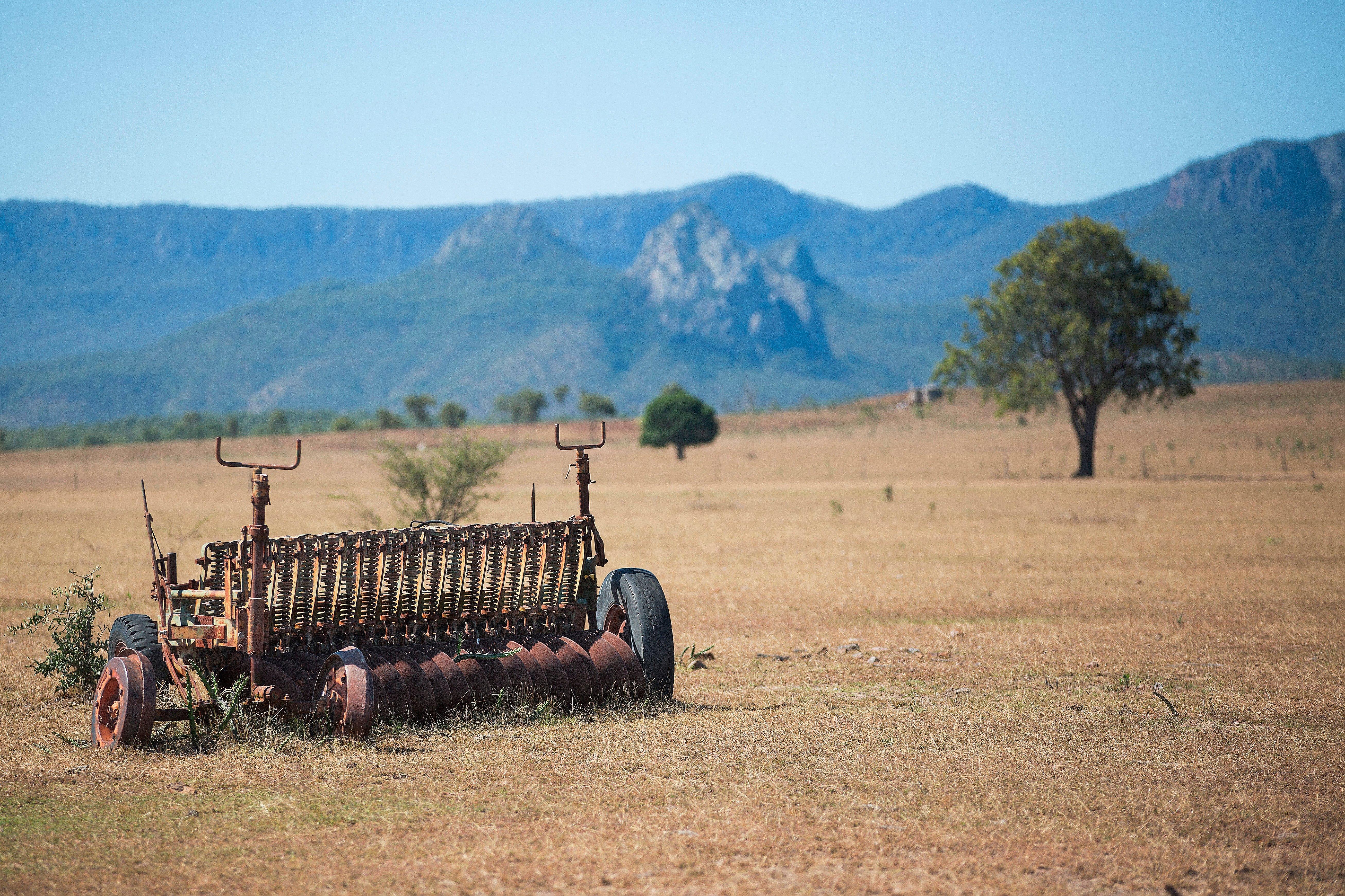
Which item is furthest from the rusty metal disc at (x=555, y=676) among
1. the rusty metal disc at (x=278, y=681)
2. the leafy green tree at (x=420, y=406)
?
the leafy green tree at (x=420, y=406)

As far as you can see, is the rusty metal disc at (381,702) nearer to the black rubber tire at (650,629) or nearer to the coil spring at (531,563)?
the coil spring at (531,563)

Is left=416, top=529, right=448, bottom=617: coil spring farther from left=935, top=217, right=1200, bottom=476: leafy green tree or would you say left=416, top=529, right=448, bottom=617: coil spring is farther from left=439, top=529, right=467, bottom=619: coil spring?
left=935, top=217, right=1200, bottom=476: leafy green tree

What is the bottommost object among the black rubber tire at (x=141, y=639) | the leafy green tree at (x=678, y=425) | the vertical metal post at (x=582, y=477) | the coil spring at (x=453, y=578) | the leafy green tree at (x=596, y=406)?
the black rubber tire at (x=141, y=639)

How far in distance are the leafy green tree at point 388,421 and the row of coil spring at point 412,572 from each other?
124367mm

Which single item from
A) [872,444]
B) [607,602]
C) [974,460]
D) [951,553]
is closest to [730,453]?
[872,444]

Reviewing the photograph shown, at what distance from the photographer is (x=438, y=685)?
9.70m

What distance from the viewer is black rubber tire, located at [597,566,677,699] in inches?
419

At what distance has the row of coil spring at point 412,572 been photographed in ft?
31.7

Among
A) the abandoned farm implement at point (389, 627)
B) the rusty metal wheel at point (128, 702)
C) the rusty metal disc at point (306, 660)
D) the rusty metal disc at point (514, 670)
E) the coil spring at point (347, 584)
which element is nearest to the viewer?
the rusty metal wheel at point (128, 702)

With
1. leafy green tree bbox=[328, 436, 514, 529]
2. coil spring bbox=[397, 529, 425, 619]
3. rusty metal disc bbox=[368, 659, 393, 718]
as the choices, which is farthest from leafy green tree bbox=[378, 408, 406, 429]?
rusty metal disc bbox=[368, 659, 393, 718]

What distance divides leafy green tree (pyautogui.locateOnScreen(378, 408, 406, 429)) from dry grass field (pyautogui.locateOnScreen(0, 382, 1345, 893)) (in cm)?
11478

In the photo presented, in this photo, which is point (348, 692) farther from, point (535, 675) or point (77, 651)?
point (77, 651)

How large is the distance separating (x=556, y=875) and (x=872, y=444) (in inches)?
3083

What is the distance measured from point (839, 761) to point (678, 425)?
2667 inches
